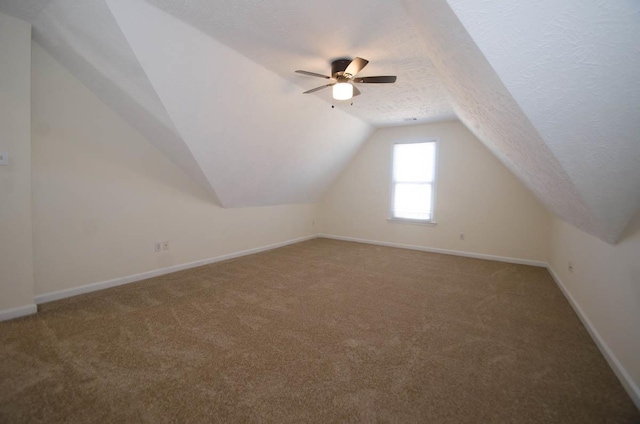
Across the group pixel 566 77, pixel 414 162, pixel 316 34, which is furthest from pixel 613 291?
pixel 414 162

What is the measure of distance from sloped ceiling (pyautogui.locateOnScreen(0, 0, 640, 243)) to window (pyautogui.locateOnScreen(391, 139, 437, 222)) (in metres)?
1.06

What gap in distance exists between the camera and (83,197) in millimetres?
2793

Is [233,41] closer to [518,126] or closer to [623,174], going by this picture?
[518,126]

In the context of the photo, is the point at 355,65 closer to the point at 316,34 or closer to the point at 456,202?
the point at 316,34

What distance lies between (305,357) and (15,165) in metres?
2.83

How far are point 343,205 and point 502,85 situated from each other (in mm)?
4891

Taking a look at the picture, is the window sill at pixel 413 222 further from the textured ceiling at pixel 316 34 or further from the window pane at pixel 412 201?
the textured ceiling at pixel 316 34

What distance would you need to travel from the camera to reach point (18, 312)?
2.29 m

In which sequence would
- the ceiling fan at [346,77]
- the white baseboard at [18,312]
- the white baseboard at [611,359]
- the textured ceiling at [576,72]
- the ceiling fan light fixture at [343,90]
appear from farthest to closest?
the ceiling fan light fixture at [343,90] < the ceiling fan at [346,77] < the white baseboard at [18,312] < the white baseboard at [611,359] < the textured ceiling at [576,72]

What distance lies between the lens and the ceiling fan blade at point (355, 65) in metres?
2.38

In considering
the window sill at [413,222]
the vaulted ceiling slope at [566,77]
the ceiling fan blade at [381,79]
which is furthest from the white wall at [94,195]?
the window sill at [413,222]

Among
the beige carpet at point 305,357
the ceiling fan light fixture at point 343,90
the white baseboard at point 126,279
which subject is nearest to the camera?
the beige carpet at point 305,357

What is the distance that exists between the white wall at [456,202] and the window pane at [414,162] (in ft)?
0.48

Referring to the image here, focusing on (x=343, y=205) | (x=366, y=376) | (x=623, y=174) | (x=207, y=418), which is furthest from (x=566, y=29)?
(x=343, y=205)
